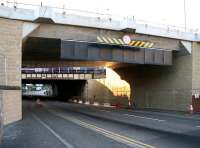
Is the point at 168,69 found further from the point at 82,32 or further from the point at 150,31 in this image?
the point at 82,32

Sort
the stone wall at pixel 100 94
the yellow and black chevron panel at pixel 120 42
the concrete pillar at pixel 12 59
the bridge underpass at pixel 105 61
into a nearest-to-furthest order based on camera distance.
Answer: the bridge underpass at pixel 105 61, the concrete pillar at pixel 12 59, the yellow and black chevron panel at pixel 120 42, the stone wall at pixel 100 94

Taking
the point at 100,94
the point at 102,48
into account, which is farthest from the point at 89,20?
the point at 100,94

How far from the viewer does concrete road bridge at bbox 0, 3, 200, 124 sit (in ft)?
86.0

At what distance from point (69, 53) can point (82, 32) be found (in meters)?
1.90

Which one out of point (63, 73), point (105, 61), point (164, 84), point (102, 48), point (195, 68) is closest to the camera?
point (102, 48)

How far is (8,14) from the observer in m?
26.5

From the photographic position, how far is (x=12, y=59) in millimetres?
26203

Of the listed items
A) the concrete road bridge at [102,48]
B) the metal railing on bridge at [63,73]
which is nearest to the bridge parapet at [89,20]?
the concrete road bridge at [102,48]

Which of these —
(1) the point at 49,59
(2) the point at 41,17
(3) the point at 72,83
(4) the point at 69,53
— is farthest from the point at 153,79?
(3) the point at 72,83

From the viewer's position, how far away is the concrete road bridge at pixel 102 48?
1032 inches

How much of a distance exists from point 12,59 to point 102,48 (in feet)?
26.3

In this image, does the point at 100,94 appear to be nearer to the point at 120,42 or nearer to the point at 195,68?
the point at 195,68

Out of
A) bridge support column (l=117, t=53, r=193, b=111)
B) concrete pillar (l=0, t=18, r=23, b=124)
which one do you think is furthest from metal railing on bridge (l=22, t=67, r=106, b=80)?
concrete pillar (l=0, t=18, r=23, b=124)

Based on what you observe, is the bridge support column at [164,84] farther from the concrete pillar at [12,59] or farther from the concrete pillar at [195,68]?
the concrete pillar at [12,59]
